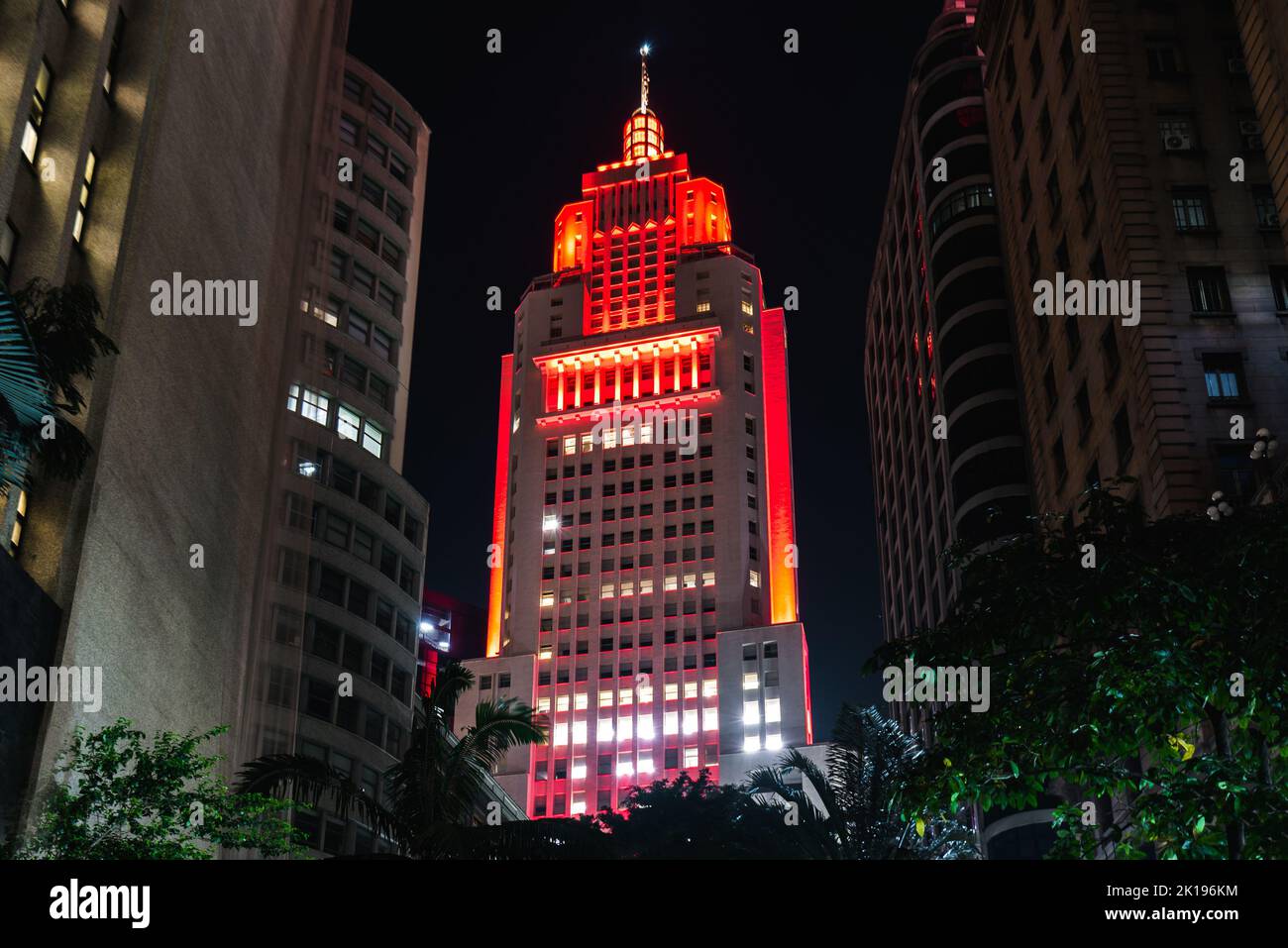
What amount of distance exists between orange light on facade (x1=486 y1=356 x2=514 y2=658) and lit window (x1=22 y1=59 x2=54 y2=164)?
116 meters

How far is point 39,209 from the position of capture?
3089cm

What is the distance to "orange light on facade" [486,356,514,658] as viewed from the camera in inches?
5871

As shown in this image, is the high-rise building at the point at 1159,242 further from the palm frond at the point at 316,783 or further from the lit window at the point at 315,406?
the lit window at the point at 315,406

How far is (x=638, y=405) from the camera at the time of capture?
505ft

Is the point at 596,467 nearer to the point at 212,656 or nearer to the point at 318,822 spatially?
the point at 318,822

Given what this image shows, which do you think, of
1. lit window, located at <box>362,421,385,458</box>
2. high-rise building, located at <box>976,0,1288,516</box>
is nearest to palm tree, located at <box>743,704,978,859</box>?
high-rise building, located at <box>976,0,1288,516</box>

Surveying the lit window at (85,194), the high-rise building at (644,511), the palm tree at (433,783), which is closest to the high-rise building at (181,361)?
the lit window at (85,194)

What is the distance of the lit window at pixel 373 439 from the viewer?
64.9 m

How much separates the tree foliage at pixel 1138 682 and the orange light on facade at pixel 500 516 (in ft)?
414

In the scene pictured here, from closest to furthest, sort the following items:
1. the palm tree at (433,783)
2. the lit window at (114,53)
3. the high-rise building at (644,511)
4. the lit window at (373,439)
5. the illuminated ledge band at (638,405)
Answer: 1. the palm tree at (433,783)
2. the lit window at (114,53)
3. the lit window at (373,439)
4. the high-rise building at (644,511)
5. the illuminated ledge band at (638,405)

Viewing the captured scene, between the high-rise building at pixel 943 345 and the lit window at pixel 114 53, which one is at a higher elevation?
the high-rise building at pixel 943 345

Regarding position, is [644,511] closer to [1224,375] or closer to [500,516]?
[500,516]
